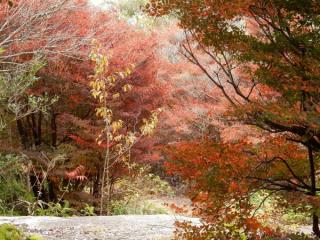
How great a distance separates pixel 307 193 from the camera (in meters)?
4.32

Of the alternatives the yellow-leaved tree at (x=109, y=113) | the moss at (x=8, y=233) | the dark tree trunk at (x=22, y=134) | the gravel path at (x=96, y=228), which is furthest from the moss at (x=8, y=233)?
the dark tree trunk at (x=22, y=134)

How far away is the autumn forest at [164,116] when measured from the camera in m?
4.06

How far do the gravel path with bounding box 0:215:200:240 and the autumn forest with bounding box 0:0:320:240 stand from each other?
15 centimetres

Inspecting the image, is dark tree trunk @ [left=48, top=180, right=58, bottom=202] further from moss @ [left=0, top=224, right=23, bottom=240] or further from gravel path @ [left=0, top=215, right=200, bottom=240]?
moss @ [left=0, top=224, right=23, bottom=240]

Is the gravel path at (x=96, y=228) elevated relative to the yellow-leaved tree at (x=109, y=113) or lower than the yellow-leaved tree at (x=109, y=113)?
lower

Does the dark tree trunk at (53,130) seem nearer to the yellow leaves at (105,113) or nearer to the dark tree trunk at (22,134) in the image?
the dark tree trunk at (22,134)

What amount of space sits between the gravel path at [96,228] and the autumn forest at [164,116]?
5.8 inches

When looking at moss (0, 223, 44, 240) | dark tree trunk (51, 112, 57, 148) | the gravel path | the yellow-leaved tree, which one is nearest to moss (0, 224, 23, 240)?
moss (0, 223, 44, 240)

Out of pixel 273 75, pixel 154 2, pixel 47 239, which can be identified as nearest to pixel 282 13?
pixel 273 75

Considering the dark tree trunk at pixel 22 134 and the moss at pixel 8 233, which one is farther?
the dark tree trunk at pixel 22 134

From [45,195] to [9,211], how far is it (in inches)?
36.8

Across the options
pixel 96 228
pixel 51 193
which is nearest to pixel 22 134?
pixel 51 193

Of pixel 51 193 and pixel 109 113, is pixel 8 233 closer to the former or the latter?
pixel 109 113

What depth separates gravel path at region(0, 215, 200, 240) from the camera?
20.4 ft
